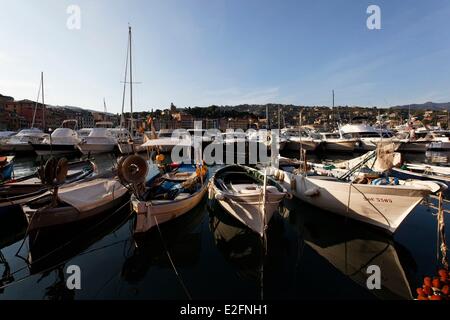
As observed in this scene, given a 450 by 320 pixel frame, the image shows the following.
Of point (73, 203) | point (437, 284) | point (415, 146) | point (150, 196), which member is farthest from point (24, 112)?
point (415, 146)

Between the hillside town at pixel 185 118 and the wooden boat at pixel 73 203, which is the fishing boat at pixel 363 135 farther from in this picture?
the wooden boat at pixel 73 203

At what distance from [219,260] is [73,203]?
591cm

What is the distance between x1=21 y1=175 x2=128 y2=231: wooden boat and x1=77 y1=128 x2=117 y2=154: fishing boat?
24.8m

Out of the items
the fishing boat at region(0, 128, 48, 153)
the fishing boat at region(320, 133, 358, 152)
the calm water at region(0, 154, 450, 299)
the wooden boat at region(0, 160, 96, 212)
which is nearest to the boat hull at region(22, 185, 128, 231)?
the calm water at region(0, 154, 450, 299)

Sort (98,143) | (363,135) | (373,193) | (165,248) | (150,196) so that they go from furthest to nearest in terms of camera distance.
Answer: (363,135) < (98,143) < (150,196) < (373,193) < (165,248)

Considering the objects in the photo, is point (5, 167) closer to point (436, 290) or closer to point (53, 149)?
point (436, 290)

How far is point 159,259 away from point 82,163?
496 inches

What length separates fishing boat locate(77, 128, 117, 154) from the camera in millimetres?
32656

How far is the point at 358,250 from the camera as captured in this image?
25.1ft

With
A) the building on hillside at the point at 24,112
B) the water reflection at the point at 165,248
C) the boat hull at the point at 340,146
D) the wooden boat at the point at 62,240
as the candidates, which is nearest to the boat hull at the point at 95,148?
the wooden boat at the point at 62,240

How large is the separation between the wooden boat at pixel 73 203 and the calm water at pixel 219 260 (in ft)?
2.23

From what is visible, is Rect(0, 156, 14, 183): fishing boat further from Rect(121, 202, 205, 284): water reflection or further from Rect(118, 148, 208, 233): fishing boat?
Rect(121, 202, 205, 284): water reflection

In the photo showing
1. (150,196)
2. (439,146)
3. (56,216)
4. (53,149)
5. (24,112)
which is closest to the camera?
(56,216)

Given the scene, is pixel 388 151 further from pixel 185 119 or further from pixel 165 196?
pixel 185 119
